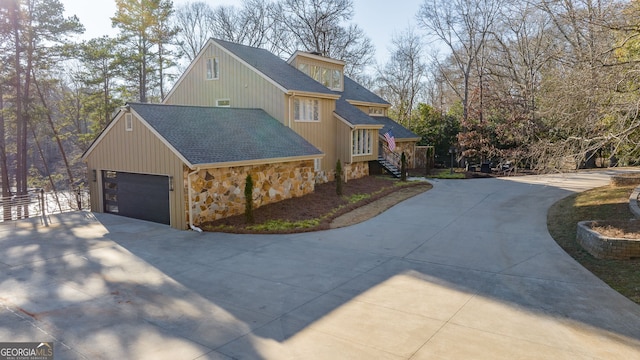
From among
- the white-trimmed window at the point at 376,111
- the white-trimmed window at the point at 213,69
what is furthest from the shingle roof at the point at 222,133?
the white-trimmed window at the point at 376,111

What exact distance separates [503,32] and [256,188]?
2594cm

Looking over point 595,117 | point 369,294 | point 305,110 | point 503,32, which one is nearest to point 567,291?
point 369,294

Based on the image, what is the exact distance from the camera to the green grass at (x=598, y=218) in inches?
302

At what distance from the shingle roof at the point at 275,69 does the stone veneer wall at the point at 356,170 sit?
4120 mm

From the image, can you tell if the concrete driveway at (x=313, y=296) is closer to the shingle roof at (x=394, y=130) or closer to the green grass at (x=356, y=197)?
the green grass at (x=356, y=197)

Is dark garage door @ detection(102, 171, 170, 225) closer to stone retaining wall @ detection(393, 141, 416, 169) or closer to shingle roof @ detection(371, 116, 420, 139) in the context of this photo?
shingle roof @ detection(371, 116, 420, 139)

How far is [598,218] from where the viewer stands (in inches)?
467

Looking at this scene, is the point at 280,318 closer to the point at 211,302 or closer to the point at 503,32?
the point at 211,302

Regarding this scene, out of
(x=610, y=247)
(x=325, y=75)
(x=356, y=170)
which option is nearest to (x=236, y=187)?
(x=356, y=170)

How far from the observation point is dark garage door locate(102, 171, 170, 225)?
44.3 feet

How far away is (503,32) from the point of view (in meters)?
31.0

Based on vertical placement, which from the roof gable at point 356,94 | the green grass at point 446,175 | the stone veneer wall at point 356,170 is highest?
the roof gable at point 356,94

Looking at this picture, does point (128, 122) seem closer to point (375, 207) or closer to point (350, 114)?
point (375, 207)

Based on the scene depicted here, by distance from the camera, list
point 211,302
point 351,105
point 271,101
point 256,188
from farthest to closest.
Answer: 1. point 351,105
2. point 271,101
3. point 256,188
4. point 211,302
